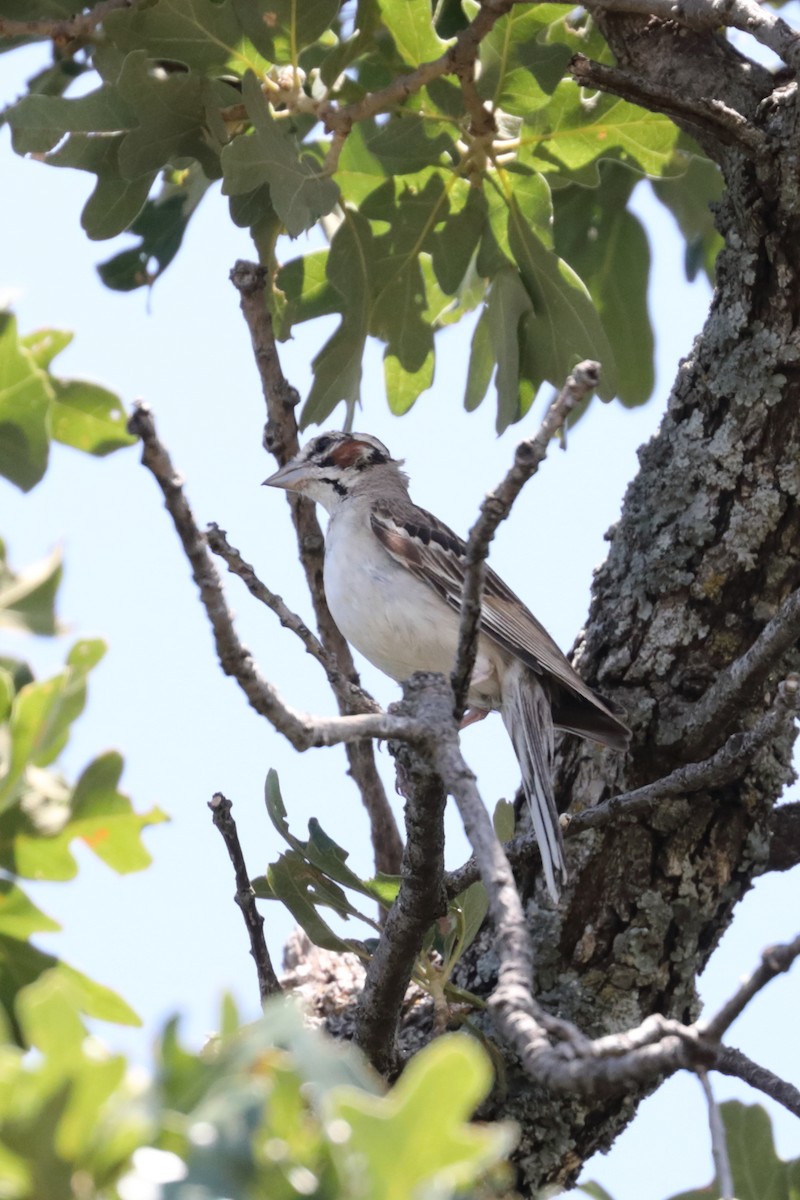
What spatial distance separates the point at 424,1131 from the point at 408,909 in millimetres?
1812

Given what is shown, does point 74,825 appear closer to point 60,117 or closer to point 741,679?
point 741,679

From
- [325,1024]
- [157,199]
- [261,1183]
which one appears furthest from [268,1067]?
[157,199]

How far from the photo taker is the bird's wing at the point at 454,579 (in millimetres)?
4715

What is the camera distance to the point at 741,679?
3582mm

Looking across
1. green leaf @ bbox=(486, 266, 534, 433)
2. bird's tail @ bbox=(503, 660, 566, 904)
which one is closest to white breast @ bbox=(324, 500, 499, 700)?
bird's tail @ bbox=(503, 660, 566, 904)

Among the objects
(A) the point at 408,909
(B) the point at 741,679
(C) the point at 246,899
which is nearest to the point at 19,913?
(A) the point at 408,909

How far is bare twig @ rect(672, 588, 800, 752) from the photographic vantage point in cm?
334

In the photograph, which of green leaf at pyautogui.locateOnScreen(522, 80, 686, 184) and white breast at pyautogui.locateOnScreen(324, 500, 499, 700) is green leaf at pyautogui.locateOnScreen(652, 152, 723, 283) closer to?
green leaf at pyautogui.locateOnScreen(522, 80, 686, 184)

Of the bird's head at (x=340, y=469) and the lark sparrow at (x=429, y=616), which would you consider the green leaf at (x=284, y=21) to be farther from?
the bird's head at (x=340, y=469)

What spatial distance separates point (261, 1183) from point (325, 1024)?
264cm

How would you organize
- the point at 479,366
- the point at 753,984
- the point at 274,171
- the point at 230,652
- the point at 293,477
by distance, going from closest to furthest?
the point at 753,984 → the point at 230,652 → the point at 274,171 → the point at 479,366 → the point at 293,477

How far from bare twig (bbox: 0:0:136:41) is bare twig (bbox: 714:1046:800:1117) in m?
3.12

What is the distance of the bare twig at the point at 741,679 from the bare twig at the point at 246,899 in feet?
4.02

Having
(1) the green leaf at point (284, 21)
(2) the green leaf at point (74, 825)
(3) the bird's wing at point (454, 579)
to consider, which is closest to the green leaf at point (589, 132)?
(1) the green leaf at point (284, 21)
